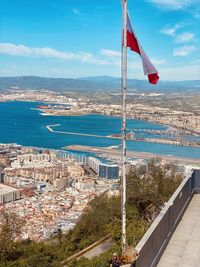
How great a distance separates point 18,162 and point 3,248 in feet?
92.3

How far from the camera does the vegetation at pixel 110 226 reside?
19.5ft

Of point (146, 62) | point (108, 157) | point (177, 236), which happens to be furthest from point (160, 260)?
point (108, 157)

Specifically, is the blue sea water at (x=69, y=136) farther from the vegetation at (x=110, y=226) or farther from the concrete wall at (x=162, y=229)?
the concrete wall at (x=162, y=229)

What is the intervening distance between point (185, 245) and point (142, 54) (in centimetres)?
158

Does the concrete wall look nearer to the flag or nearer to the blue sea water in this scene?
the flag

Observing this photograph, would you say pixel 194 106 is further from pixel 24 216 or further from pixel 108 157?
pixel 24 216

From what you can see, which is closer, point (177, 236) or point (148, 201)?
point (177, 236)

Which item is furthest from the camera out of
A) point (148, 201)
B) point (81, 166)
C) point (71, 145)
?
point (71, 145)

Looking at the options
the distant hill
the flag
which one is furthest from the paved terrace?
the distant hill

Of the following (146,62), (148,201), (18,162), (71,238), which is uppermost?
(146,62)

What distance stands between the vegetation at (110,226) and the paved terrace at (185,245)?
0.96 m

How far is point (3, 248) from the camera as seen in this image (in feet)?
22.3

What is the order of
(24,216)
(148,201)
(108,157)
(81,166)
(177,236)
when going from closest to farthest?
(177,236)
(148,201)
(24,216)
(81,166)
(108,157)

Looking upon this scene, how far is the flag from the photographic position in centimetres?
327
